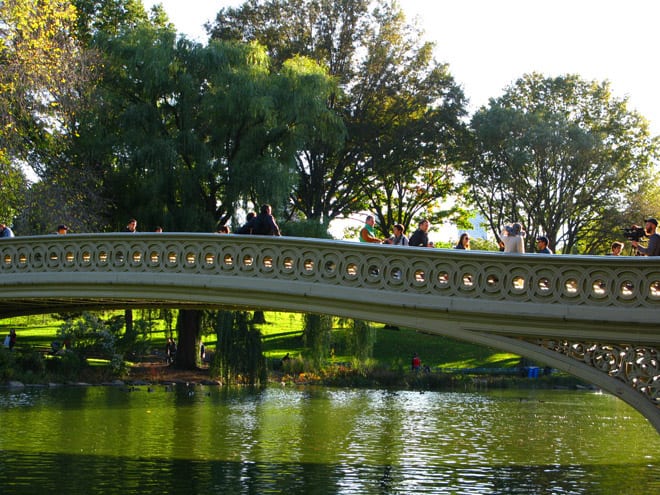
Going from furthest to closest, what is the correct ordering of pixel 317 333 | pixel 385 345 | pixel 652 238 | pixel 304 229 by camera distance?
pixel 385 345, pixel 317 333, pixel 304 229, pixel 652 238

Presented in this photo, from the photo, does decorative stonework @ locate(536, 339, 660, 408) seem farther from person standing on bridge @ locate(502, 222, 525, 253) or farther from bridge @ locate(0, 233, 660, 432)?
person standing on bridge @ locate(502, 222, 525, 253)

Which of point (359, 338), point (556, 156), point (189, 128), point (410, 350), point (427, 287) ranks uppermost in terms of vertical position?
point (556, 156)

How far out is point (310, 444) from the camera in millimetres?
20344

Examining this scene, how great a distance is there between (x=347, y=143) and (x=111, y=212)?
15525 millimetres

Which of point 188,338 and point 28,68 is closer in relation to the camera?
point 28,68

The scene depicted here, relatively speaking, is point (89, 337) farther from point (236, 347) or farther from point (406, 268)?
point (406, 268)

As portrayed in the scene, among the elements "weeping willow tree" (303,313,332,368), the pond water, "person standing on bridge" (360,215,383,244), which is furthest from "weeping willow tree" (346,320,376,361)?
"person standing on bridge" (360,215,383,244)

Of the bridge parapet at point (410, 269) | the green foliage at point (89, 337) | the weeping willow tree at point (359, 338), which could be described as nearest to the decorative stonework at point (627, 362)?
the bridge parapet at point (410, 269)

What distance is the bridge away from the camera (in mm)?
12766

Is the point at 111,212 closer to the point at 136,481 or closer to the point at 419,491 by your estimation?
the point at 136,481

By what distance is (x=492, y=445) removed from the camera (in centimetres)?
2106

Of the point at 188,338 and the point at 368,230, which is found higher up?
the point at 368,230

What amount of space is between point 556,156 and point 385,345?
38.8 ft

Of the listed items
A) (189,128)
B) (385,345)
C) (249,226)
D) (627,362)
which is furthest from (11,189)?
(385,345)
